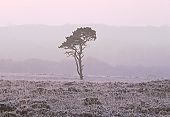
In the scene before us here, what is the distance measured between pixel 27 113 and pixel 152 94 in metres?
20.0

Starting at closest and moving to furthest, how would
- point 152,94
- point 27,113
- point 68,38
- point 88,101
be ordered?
point 27,113 → point 88,101 → point 152,94 → point 68,38

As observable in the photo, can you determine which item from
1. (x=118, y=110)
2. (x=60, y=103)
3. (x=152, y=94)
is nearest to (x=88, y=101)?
(x=60, y=103)

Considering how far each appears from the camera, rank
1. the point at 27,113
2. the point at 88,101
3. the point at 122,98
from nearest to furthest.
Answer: the point at 27,113, the point at 88,101, the point at 122,98

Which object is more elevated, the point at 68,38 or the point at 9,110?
the point at 68,38

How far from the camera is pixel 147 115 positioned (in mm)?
24656

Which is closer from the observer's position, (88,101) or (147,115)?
(147,115)

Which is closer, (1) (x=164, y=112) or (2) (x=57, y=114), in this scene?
(2) (x=57, y=114)

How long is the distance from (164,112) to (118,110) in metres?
2.81

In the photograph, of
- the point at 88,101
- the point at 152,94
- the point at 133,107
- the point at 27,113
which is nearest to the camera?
the point at 27,113

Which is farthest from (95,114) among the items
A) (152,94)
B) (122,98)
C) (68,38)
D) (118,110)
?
(68,38)

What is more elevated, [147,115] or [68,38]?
[68,38]

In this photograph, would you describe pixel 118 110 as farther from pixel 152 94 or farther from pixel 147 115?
pixel 152 94

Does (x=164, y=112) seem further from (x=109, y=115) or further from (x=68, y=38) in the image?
(x=68, y=38)

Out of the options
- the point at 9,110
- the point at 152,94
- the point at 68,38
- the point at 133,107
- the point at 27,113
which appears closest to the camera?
the point at 27,113
